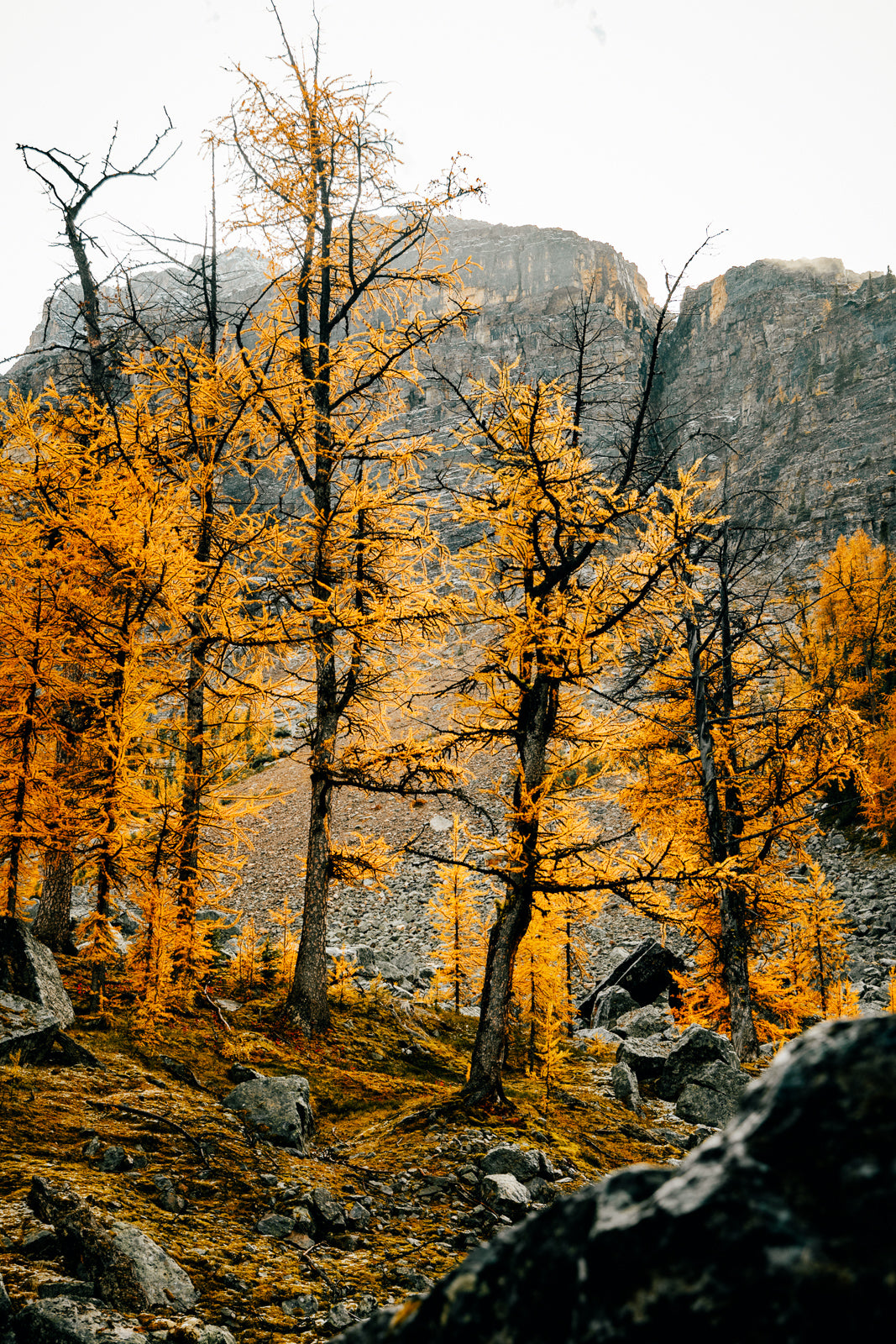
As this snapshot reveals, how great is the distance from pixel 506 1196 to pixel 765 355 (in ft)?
286

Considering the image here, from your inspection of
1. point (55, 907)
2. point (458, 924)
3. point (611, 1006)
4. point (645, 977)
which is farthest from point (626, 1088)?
point (645, 977)

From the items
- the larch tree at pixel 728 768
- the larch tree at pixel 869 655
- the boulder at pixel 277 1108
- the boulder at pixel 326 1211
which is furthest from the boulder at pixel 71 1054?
the larch tree at pixel 869 655

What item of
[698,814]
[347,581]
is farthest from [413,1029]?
[347,581]

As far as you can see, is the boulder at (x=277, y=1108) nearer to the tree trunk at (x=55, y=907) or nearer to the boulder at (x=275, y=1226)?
the boulder at (x=275, y=1226)

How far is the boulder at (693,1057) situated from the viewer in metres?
7.90

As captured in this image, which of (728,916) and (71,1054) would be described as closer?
(71,1054)

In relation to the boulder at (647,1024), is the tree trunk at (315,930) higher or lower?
higher

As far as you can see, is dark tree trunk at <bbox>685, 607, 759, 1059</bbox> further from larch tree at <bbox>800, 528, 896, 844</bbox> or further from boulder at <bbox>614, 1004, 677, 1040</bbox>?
larch tree at <bbox>800, 528, 896, 844</bbox>

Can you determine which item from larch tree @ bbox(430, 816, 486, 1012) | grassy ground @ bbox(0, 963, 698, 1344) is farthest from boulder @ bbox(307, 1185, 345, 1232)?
larch tree @ bbox(430, 816, 486, 1012)

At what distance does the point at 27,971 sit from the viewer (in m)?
5.45

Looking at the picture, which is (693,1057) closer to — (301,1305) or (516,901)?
(516,901)

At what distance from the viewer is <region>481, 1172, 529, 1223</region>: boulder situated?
4445mm

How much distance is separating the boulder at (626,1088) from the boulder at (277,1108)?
157 inches

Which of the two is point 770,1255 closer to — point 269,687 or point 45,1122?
point 45,1122
